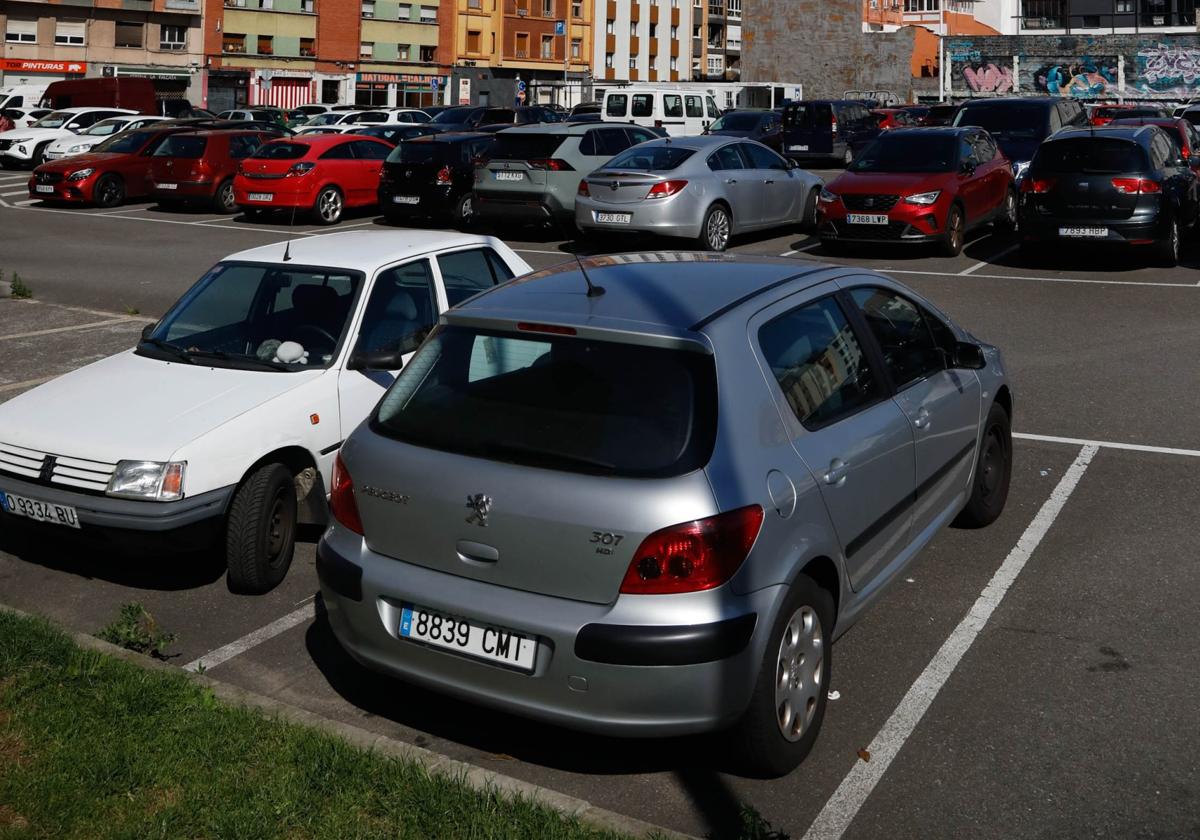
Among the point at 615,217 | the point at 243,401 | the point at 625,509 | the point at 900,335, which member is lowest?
the point at 625,509

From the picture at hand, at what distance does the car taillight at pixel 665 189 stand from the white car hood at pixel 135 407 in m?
11.9

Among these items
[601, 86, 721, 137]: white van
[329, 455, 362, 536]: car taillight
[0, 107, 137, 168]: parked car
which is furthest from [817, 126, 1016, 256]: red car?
[0, 107, 137, 168]: parked car

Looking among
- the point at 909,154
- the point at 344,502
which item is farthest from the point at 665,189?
the point at 344,502

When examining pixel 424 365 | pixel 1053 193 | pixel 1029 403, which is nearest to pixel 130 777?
pixel 424 365

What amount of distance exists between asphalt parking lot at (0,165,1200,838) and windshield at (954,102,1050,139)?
1376cm

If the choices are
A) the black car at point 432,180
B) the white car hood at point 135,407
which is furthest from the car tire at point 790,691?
the black car at point 432,180

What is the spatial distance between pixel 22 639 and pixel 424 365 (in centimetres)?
208

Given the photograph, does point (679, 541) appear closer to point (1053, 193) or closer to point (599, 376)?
point (599, 376)

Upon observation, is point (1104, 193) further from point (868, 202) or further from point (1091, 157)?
point (868, 202)

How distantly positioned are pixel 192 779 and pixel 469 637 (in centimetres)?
101

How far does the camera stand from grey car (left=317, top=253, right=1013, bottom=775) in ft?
13.9

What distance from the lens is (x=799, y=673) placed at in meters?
4.66

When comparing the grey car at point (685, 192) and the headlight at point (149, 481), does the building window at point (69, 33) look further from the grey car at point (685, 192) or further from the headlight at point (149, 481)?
the headlight at point (149, 481)

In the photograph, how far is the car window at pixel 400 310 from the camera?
725 centimetres
